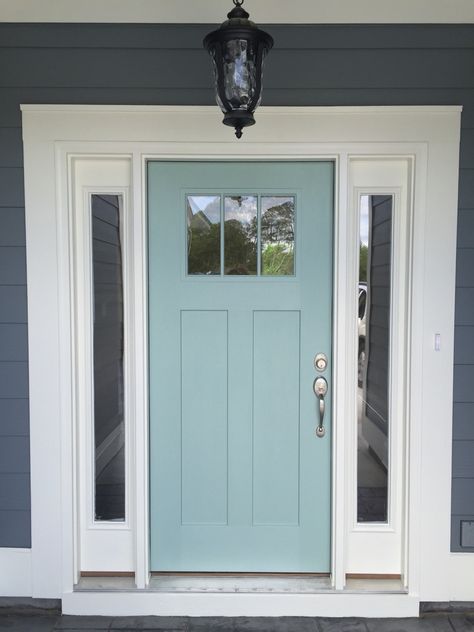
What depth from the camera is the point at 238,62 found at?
5.42ft

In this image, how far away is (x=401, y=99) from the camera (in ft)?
7.00

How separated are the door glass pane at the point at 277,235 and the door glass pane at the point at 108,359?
646 mm

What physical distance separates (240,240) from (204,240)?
0.53ft

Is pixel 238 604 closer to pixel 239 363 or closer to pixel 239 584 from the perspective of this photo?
pixel 239 584

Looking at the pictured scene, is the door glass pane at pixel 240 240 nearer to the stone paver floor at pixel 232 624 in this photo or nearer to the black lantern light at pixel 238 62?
the black lantern light at pixel 238 62

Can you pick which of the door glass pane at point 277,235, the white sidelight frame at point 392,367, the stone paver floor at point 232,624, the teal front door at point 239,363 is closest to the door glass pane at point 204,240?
the teal front door at point 239,363

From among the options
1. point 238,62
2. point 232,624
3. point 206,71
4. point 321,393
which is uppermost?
point 206,71

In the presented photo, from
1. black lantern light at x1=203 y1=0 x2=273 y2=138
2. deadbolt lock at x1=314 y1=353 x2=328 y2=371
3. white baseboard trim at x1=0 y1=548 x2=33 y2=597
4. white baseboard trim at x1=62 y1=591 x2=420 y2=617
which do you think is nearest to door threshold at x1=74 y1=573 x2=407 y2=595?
white baseboard trim at x1=62 y1=591 x2=420 y2=617

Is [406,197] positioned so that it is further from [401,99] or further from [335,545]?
[335,545]

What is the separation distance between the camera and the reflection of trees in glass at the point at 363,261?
225 centimetres
